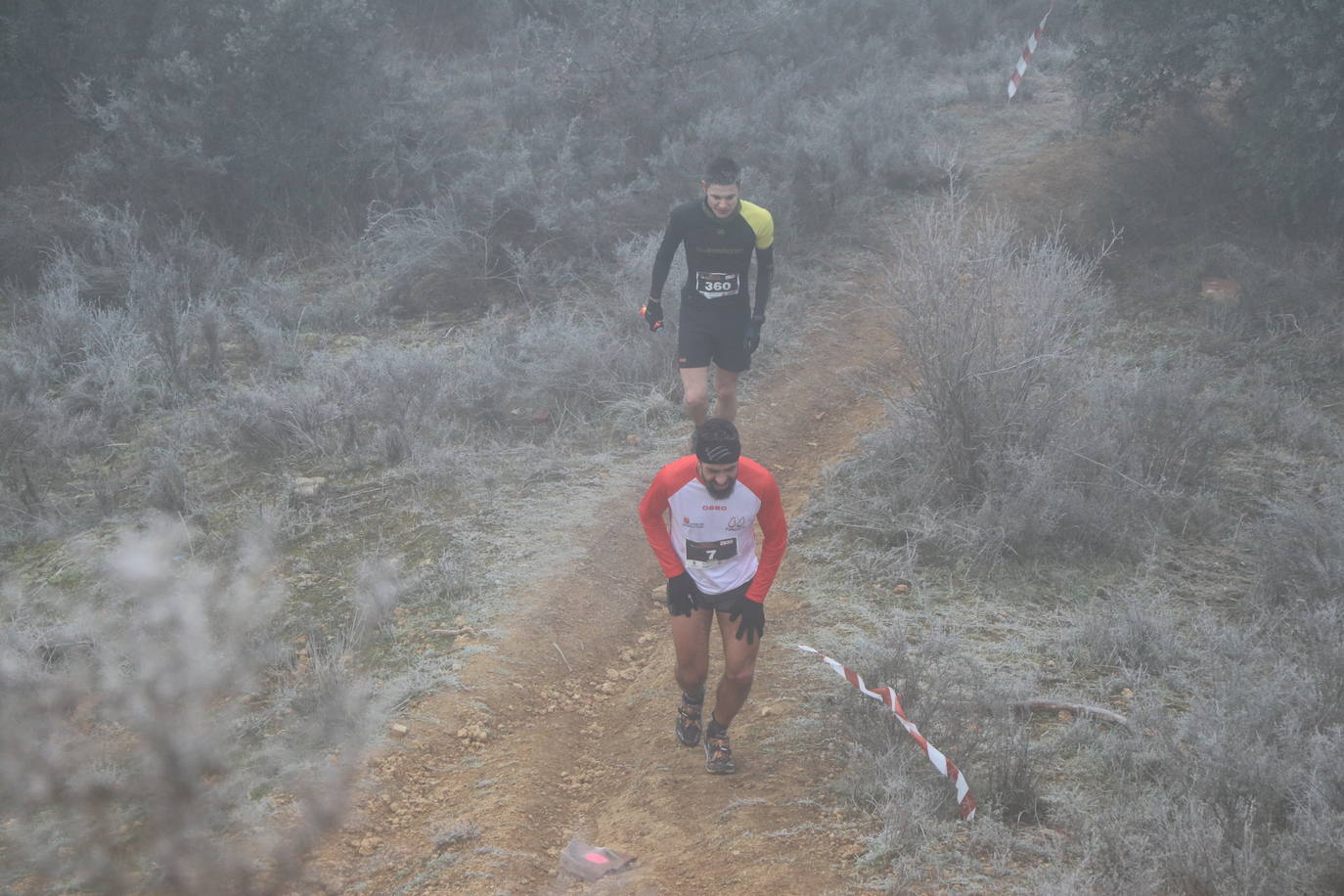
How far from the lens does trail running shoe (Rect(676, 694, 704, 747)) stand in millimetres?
4594

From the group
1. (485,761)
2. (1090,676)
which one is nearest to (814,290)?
(1090,676)

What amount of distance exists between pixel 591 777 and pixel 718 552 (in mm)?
1265

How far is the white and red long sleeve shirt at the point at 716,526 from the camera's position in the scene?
160 inches

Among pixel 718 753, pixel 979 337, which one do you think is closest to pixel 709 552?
pixel 718 753

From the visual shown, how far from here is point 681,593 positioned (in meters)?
4.27

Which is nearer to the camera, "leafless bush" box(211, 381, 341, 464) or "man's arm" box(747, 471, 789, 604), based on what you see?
"man's arm" box(747, 471, 789, 604)

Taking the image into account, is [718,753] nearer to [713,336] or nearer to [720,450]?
[720,450]

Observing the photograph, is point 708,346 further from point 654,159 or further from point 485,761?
point 654,159

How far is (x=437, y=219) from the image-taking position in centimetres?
1105

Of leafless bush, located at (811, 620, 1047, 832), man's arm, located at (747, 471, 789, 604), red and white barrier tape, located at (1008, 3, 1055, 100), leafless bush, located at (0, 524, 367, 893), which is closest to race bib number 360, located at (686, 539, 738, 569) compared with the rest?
man's arm, located at (747, 471, 789, 604)

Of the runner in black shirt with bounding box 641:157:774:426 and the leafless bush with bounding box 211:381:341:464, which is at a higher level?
the runner in black shirt with bounding box 641:157:774:426

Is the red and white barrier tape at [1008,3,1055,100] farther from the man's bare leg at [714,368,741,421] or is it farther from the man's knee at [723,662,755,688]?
the man's knee at [723,662,755,688]

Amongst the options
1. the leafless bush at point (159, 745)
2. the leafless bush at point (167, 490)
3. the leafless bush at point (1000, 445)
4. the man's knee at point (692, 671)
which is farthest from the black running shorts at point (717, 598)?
the leafless bush at point (167, 490)

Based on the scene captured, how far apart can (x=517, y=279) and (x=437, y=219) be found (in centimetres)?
117
